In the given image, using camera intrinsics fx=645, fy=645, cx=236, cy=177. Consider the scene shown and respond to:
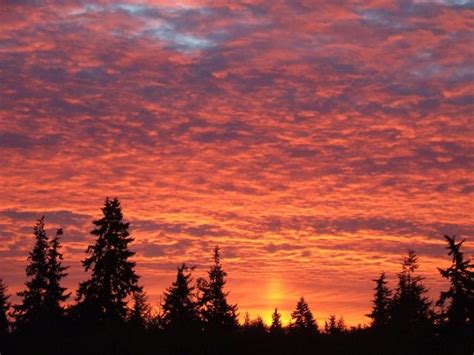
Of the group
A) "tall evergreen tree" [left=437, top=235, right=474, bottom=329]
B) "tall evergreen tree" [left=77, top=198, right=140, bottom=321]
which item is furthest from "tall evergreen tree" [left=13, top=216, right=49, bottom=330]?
"tall evergreen tree" [left=437, top=235, right=474, bottom=329]

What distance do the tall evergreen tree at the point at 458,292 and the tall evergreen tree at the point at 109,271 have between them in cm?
2723

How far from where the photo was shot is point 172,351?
61.6ft

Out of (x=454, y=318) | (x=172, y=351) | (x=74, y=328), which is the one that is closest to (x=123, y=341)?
(x=172, y=351)

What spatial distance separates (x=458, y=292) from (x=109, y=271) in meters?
28.7

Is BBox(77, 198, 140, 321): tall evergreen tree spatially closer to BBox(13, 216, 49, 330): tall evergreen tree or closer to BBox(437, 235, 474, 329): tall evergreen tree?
BBox(13, 216, 49, 330): tall evergreen tree

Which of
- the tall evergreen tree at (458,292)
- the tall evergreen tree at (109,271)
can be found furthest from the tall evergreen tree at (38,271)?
the tall evergreen tree at (458,292)

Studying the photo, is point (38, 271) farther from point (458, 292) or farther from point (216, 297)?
point (458, 292)

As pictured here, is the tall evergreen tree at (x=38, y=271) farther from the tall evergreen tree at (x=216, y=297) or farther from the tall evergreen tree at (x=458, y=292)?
the tall evergreen tree at (x=458, y=292)

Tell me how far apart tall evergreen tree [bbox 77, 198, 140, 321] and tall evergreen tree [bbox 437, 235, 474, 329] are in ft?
89.3

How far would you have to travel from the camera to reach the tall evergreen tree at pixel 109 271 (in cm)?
4375

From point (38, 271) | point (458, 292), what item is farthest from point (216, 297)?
point (458, 292)

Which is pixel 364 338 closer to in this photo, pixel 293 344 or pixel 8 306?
pixel 293 344

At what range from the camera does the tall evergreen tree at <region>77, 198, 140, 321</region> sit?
43.8 meters

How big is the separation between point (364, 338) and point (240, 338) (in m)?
5.24
